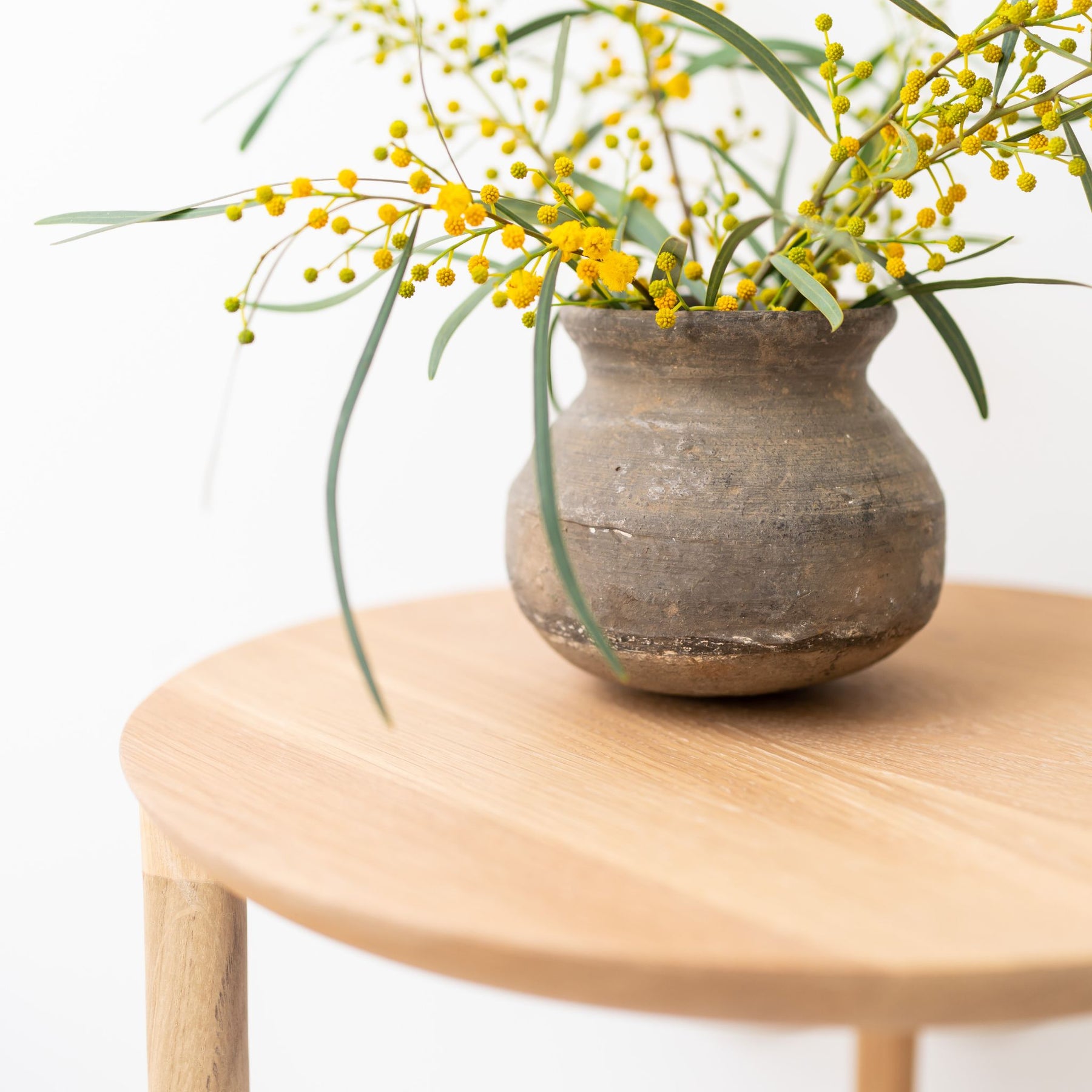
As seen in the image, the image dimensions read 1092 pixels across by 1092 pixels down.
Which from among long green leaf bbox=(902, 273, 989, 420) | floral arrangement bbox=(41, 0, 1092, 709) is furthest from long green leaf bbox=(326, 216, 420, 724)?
long green leaf bbox=(902, 273, 989, 420)

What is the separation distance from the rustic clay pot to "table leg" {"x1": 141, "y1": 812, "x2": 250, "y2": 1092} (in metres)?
0.24

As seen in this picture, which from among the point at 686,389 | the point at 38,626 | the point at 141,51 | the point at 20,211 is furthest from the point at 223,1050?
the point at 141,51

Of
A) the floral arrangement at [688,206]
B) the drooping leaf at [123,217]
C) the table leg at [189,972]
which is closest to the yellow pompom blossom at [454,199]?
the floral arrangement at [688,206]

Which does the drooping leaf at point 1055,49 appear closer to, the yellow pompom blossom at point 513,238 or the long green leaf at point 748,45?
the long green leaf at point 748,45

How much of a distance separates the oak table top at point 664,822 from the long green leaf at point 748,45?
0.34 m

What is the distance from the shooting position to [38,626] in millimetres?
1245

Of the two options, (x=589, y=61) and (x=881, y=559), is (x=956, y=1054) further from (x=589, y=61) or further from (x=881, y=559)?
(x=589, y=61)

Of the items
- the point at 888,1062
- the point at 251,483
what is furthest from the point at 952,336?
the point at 251,483

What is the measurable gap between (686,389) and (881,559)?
0.14 meters

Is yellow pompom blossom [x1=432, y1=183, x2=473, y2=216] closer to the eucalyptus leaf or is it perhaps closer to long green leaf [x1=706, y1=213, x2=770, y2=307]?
long green leaf [x1=706, y1=213, x2=770, y2=307]

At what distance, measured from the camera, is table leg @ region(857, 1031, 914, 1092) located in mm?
1055

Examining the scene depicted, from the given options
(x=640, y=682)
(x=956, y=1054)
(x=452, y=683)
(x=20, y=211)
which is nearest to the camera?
(x=640, y=682)

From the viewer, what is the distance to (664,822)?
56cm

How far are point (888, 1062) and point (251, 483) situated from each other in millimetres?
870
